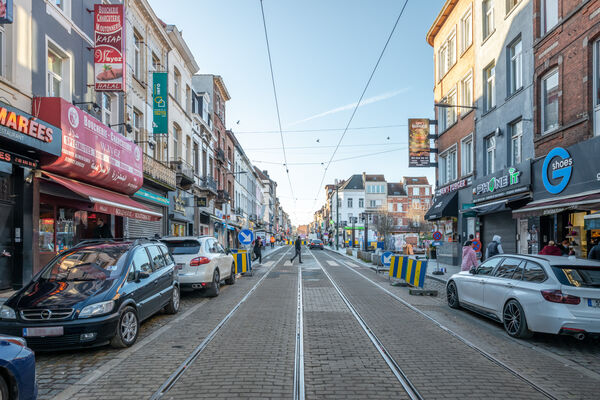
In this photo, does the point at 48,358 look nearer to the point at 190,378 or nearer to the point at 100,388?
the point at 100,388

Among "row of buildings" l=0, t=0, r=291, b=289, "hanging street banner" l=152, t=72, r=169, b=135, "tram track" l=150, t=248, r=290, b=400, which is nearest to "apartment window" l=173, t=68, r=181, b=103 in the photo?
"row of buildings" l=0, t=0, r=291, b=289

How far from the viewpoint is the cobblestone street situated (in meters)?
4.76

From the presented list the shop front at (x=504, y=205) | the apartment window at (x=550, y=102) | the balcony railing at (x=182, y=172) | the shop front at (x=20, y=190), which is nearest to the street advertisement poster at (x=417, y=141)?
the shop front at (x=504, y=205)

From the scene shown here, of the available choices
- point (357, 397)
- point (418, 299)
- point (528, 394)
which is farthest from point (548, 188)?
point (357, 397)

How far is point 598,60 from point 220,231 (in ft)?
105

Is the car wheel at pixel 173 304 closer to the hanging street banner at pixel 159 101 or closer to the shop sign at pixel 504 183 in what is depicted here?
the hanging street banner at pixel 159 101

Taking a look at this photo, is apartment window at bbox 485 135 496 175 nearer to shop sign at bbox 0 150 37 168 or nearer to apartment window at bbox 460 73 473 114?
apartment window at bbox 460 73 473 114

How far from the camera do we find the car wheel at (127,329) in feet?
21.0

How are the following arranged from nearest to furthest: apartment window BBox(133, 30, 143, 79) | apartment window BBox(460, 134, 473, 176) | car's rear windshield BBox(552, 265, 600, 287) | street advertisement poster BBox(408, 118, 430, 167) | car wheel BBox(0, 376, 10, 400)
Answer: car wheel BBox(0, 376, 10, 400)
car's rear windshield BBox(552, 265, 600, 287)
apartment window BBox(133, 30, 143, 79)
apartment window BBox(460, 134, 473, 176)
street advertisement poster BBox(408, 118, 430, 167)

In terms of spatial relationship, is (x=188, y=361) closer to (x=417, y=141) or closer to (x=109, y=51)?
(x=109, y=51)

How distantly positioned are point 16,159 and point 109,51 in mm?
5351

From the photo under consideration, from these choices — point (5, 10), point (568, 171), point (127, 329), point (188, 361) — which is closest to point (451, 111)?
point (568, 171)

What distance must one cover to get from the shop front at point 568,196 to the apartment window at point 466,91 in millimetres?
8032

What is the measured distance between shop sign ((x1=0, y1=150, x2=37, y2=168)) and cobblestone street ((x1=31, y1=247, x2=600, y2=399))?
5.20 m
